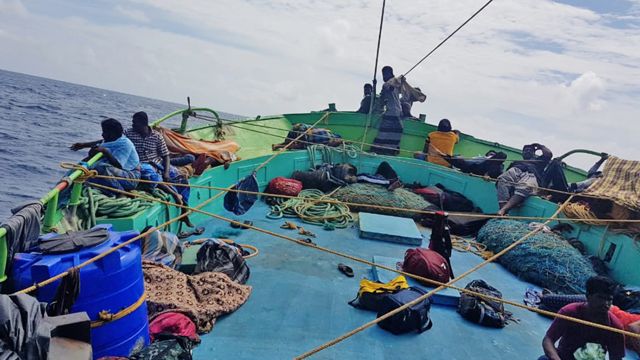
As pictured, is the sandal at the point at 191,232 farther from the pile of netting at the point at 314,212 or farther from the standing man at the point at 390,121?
the standing man at the point at 390,121

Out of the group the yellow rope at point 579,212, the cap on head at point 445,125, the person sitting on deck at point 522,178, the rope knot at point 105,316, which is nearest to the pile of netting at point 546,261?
the yellow rope at point 579,212

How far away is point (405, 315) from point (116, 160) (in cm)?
318

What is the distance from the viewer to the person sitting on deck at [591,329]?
8.91 feet

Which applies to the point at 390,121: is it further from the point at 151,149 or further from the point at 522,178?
the point at 151,149

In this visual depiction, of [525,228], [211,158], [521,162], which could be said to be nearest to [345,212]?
[211,158]

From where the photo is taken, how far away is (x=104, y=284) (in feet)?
7.13

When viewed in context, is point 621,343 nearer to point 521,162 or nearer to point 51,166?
point 521,162

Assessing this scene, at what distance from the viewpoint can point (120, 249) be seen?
90.4 inches

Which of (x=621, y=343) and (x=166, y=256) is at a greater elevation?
(x=621, y=343)

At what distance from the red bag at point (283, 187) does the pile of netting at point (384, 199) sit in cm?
66

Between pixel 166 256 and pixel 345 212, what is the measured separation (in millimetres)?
2969

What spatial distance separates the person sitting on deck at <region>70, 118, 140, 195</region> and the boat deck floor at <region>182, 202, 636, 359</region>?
1549mm

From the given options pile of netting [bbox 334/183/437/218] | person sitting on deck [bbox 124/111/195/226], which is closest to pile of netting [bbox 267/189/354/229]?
pile of netting [bbox 334/183/437/218]

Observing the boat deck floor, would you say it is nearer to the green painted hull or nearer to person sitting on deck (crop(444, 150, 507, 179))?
the green painted hull
